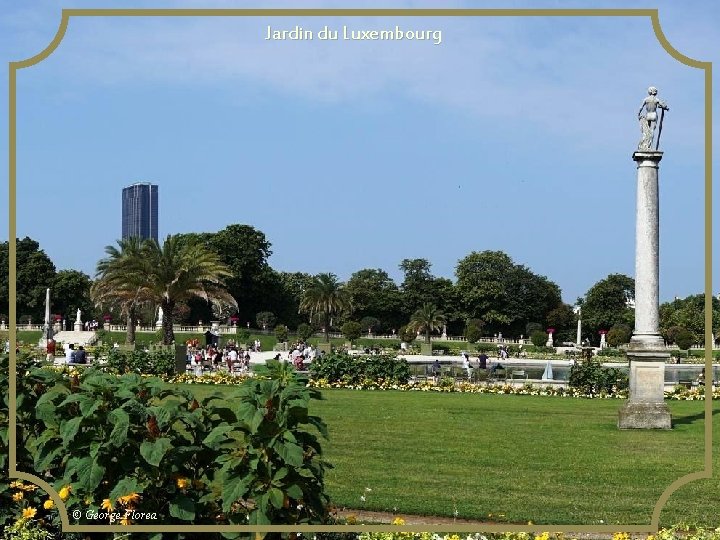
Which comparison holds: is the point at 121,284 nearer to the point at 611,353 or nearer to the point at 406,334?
the point at 406,334

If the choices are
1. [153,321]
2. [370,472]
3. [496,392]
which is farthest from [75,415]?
[153,321]

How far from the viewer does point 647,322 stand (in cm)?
1248

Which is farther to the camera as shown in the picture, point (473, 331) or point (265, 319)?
point (265, 319)

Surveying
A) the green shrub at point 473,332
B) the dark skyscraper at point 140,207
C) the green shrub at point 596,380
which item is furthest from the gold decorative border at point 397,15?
the green shrub at point 473,332

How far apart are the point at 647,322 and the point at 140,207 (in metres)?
8.86

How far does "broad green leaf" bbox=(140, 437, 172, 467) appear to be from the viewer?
4.53 metres

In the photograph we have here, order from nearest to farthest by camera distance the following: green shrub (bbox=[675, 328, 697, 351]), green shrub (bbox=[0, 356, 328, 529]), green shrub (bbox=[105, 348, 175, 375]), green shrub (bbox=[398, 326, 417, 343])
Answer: green shrub (bbox=[0, 356, 328, 529]) → green shrub (bbox=[105, 348, 175, 375]) → green shrub (bbox=[398, 326, 417, 343]) → green shrub (bbox=[675, 328, 697, 351])

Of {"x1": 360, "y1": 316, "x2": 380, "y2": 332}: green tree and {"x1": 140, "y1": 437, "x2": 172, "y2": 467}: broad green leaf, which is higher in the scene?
{"x1": 140, "y1": 437, "x2": 172, "y2": 467}: broad green leaf

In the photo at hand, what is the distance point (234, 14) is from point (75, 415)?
8.12ft

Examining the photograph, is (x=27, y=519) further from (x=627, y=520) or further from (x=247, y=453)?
(x=627, y=520)

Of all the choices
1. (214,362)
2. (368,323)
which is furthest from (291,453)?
(368,323)

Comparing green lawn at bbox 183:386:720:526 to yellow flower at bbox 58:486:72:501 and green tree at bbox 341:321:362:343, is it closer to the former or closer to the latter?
yellow flower at bbox 58:486:72:501

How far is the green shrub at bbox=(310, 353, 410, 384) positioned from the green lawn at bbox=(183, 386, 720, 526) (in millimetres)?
5088

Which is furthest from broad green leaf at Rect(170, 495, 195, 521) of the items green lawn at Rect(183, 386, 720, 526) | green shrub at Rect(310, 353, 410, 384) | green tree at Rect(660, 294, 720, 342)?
green tree at Rect(660, 294, 720, 342)
